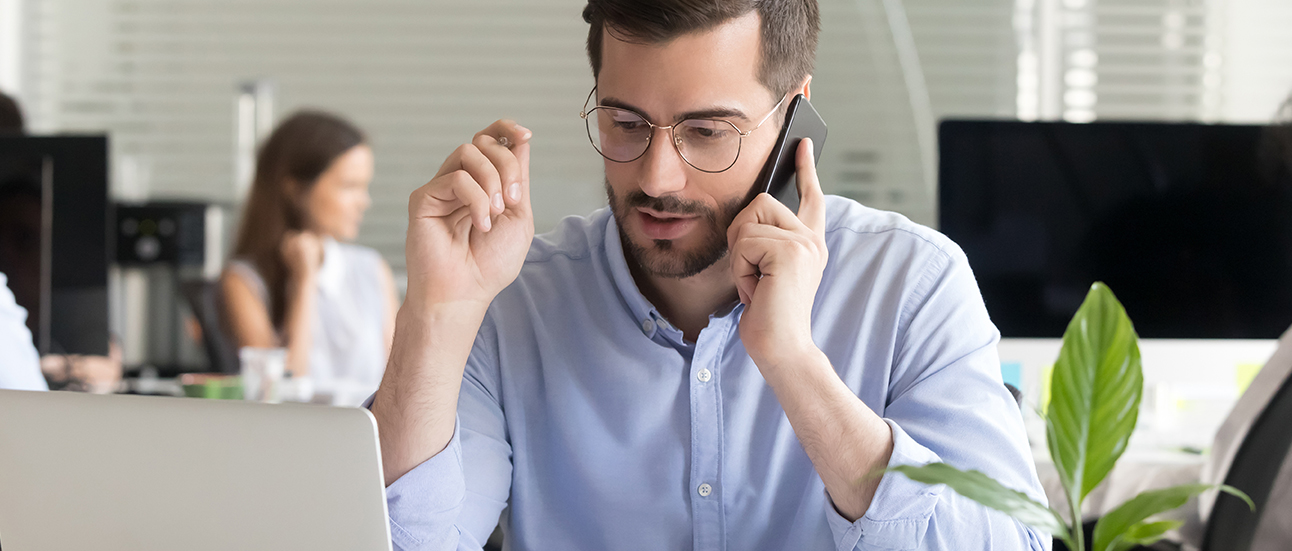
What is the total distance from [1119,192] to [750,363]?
4.11ft

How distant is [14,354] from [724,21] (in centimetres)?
113

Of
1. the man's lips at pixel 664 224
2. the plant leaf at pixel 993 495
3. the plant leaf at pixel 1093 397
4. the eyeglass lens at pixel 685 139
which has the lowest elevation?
the plant leaf at pixel 993 495

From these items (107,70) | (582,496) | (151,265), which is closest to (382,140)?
(151,265)

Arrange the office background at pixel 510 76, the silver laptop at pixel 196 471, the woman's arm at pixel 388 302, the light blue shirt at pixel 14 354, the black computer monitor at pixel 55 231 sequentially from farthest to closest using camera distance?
the office background at pixel 510 76 → the woman's arm at pixel 388 302 → the black computer monitor at pixel 55 231 → the light blue shirt at pixel 14 354 → the silver laptop at pixel 196 471

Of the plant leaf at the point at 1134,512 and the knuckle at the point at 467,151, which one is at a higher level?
the knuckle at the point at 467,151

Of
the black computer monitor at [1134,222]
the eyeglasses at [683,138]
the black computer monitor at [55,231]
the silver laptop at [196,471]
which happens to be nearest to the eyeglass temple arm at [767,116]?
the eyeglasses at [683,138]

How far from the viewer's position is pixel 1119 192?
210 centimetres

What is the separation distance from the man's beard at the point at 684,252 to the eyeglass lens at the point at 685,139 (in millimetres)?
A: 49

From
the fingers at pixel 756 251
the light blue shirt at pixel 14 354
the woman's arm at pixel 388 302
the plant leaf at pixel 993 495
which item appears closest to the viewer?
the plant leaf at pixel 993 495

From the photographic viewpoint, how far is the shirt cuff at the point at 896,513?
95 centimetres

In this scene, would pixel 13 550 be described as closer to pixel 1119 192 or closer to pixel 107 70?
pixel 1119 192

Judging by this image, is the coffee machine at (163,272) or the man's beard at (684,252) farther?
the coffee machine at (163,272)

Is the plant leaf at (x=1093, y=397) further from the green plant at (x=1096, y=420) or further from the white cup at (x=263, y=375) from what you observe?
the white cup at (x=263, y=375)

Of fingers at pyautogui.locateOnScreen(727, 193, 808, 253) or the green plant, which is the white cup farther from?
the green plant
